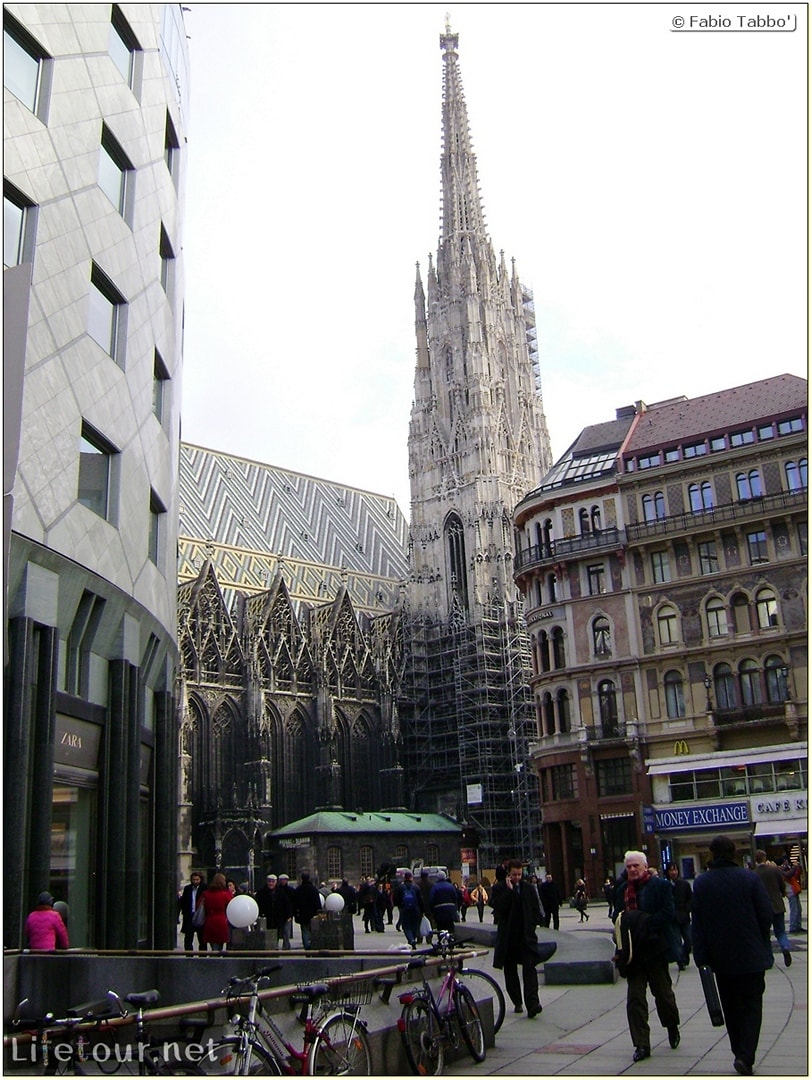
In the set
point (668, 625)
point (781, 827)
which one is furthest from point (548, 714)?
point (781, 827)

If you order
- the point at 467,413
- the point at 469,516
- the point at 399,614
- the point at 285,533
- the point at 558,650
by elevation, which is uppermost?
the point at 467,413

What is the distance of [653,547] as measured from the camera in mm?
39312

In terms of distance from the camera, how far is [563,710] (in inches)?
1619

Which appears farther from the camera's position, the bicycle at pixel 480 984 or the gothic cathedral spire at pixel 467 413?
the gothic cathedral spire at pixel 467 413

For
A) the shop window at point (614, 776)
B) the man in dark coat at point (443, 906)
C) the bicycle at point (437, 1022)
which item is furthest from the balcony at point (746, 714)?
the bicycle at point (437, 1022)

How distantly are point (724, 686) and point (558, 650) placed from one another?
6673 mm

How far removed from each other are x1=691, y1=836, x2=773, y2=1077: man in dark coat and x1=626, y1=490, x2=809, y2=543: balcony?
1148 inches

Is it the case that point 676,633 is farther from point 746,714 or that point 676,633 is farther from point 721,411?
point 721,411

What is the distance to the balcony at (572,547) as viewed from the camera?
3997cm

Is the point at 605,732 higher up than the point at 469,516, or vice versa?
the point at 469,516

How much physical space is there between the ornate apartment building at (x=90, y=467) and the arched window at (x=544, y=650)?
19.7m

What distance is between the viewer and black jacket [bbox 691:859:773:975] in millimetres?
8250

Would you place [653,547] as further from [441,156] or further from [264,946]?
[441,156]

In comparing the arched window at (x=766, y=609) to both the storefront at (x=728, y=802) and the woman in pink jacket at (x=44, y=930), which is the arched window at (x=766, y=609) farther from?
the woman in pink jacket at (x=44, y=930)
